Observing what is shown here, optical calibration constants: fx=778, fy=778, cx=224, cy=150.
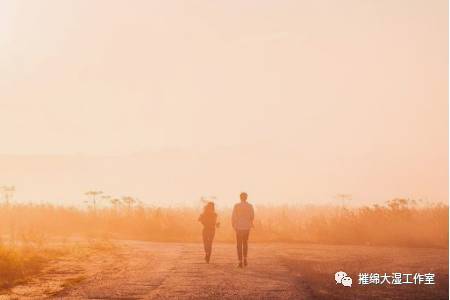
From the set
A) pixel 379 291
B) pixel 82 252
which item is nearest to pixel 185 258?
pixel 82 252

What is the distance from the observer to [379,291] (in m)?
17.4

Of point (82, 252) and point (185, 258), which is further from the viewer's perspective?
point (82, 252)

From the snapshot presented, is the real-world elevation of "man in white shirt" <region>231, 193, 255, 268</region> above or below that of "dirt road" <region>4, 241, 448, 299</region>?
above

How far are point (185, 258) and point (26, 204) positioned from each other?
114 ft

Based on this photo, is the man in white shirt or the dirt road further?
the man in white shirt

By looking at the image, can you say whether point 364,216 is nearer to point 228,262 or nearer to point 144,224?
point 144,224

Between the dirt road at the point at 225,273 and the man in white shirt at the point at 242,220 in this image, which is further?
the man in white shirt at the point at 242,220

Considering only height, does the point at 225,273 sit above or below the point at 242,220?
below

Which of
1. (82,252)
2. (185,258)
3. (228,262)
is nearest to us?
(228,262)

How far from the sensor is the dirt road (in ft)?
54.4

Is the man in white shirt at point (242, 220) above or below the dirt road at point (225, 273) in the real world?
above

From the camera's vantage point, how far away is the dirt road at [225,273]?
16594 millimetres

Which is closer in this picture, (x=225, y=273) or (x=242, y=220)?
(x=225, y=273)

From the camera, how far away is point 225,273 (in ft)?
68.7
